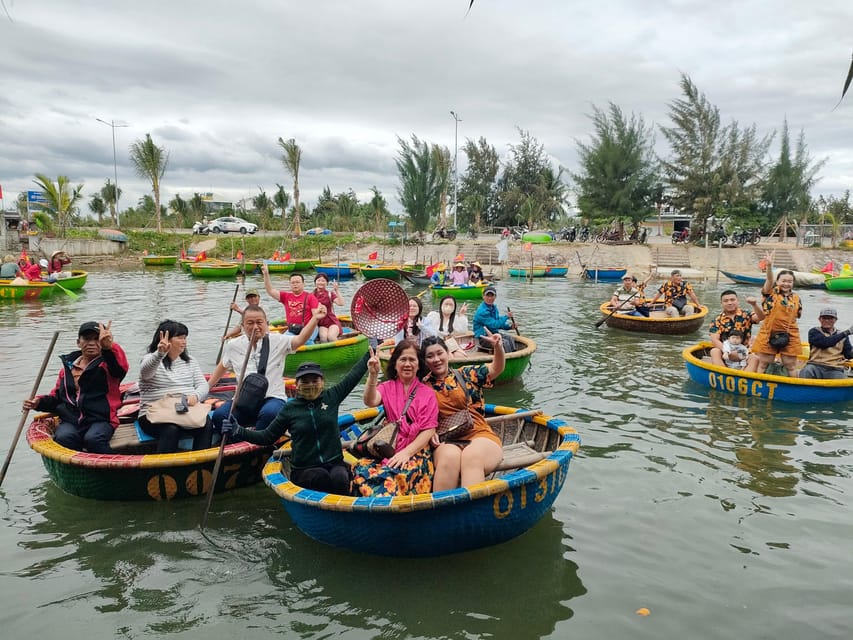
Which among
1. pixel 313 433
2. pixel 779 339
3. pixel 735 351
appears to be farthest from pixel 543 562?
pixel 735 351

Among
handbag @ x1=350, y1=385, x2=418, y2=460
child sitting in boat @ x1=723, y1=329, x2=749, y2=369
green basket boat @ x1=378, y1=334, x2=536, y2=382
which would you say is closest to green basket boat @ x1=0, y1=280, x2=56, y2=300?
green basket boat @ x1=378, y1=334, x2=536, y2=382

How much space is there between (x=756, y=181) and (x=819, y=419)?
34.8m

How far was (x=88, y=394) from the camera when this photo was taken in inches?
214

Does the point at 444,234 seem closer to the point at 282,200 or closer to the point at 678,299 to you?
the point at 282,200

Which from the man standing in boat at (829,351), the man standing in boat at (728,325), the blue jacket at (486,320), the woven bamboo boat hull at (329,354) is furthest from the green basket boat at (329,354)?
the man standing in boat at (829,351)

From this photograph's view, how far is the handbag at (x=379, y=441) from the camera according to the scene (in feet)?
15.2

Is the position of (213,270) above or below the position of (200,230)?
below

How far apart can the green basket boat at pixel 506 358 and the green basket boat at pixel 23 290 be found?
Result: 49.1ft

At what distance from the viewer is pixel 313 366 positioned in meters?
4.41

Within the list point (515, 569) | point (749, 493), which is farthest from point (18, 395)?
point (749, 493)

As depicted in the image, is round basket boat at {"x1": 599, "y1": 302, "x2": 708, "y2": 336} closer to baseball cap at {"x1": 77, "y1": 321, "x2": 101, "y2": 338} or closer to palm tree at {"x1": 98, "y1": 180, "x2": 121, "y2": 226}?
baseball cap at {"x1": 77, "y1": 321, "x2": 101, "y2": 338}

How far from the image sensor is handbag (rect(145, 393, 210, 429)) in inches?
209

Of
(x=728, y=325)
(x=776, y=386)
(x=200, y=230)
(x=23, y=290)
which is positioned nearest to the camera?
(x=776, y=386)

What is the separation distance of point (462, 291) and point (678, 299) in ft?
27.9
